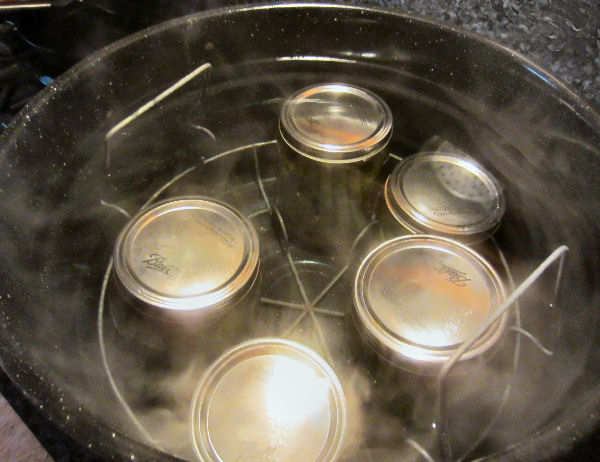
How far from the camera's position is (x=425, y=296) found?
0.69m

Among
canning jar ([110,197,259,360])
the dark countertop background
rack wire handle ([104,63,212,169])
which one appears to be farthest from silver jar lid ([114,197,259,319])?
the dark countertop background

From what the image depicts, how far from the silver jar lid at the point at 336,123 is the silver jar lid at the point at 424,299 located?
161 millimetres

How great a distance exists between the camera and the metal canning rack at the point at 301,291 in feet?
2.17

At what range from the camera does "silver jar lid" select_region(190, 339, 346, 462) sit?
1.92 feet

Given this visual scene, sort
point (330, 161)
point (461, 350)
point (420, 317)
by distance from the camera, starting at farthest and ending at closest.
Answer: point (330, 161) → point (420, 317) → point (461, 350)

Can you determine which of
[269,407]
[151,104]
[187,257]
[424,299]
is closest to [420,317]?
[424,299]

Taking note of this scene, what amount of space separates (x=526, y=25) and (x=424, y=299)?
1.90 feet

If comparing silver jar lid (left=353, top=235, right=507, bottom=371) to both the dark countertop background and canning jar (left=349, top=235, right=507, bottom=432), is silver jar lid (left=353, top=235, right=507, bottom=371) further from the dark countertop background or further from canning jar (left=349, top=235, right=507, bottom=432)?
the dark countertop background

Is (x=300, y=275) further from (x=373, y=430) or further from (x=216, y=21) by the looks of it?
(x=216, y=21)

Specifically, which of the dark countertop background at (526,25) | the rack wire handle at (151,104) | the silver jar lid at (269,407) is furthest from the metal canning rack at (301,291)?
the dark countertop background at (526,25)

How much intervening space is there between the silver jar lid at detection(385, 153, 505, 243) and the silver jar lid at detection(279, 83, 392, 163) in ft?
0.28

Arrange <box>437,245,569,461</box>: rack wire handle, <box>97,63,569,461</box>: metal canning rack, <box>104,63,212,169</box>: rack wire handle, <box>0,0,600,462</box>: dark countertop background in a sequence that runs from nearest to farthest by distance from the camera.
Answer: <box>437,245,569,461</box>: rack wire handle < <box>97,63,569,461</box>: metal canning rack < <box>104,63,212,169</box>: rack wire handle < <box>0,0,600,462</box>: dark countertop background

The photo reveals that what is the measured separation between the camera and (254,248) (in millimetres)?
723

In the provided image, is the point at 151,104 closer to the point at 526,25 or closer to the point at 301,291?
the point at 301,291
